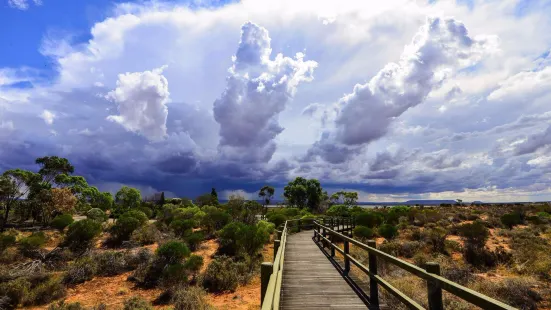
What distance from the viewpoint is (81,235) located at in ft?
67.3

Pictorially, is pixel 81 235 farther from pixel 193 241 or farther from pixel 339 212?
pixel 339 212

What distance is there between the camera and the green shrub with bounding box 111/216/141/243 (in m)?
23.5

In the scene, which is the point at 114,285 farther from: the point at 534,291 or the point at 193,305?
the point at 534,291

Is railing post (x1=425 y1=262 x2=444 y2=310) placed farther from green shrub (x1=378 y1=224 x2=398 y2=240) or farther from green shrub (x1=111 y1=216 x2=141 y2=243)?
green shrub (x1=111 y1=216 x2=141 y2=243)

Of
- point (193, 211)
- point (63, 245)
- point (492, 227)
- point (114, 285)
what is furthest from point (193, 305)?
point (492, 227)

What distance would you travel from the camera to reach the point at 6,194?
37.7 metres

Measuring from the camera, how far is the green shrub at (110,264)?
53.4 feet

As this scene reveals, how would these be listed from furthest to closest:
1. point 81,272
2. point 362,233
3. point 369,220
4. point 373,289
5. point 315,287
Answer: point 369,220 < point 362,233 < point 81,272 < point 315,287 < point 373,289

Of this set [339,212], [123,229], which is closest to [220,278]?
[123,229]

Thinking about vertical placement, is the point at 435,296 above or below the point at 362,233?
above

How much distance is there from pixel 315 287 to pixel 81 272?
1325cm

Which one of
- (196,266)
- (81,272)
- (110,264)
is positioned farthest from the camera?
(110,264)

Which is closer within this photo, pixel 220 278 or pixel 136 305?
pixel 136 305

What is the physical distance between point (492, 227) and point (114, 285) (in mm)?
33291
